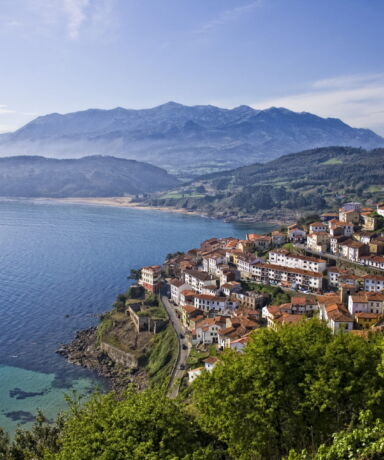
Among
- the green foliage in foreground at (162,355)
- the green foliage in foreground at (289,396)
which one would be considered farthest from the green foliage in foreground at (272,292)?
the green foliage in foreground at (289,396)

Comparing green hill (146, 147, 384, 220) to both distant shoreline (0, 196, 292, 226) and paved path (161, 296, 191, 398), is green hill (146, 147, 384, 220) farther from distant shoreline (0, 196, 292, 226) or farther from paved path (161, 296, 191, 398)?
paved path (161, 296, 191, 398)

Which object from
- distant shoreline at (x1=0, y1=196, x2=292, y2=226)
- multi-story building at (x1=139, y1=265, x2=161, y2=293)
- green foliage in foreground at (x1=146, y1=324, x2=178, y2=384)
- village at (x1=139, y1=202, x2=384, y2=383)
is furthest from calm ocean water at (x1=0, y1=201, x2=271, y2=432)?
village at (x1=139, y1=202, x2=384, y2=383)

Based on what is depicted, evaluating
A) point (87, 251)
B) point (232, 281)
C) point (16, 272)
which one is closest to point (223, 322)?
point (232, 281)

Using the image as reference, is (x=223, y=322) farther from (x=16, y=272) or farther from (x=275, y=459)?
(x=16, y=272)

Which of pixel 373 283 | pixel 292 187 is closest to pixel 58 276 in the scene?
pixel 373 283

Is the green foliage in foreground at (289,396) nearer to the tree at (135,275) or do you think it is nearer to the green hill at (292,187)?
the tree at (135,275)
